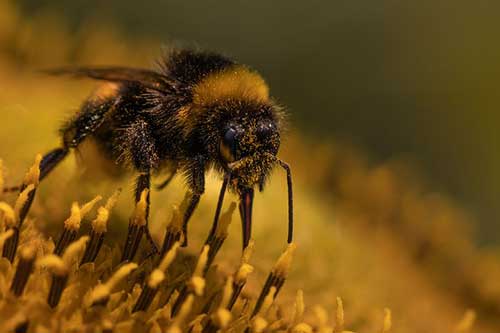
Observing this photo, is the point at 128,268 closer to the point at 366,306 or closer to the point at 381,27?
the point at 366,306

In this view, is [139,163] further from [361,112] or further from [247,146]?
[361,112]

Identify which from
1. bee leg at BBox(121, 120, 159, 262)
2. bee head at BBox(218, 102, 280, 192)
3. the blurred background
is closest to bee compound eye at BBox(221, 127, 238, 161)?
bee head at BBox(218, 102, 280, 192)

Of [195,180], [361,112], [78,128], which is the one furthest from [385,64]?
[195,180]

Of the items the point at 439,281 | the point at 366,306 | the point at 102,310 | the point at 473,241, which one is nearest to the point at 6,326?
the point at 102,310

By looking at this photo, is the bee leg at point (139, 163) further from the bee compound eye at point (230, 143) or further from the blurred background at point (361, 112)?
the blurred background at point (361, 112)

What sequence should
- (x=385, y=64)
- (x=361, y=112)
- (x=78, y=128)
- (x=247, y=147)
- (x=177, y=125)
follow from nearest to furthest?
(x=247, y=147)
(x=177, y=125)
(x=78, y=128)
(x=361, y=112)
(x=385, y=64)

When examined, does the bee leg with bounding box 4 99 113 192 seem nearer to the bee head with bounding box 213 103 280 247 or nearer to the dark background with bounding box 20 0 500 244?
the bee head with bounding box 213 103 280 247
